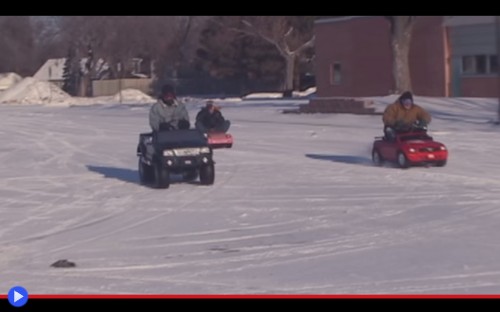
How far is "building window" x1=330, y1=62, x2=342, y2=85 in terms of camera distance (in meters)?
59.4

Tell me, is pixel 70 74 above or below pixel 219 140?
above

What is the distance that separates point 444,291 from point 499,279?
32.2 inches

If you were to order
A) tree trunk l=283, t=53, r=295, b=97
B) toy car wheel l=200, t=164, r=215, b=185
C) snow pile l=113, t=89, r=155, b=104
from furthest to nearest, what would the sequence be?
snow pile l=113, t=89, r=155, b=104 < tree trunk l=283, t=53, r=295, b=97 < toy car wheel l=200, t=164, r=215, b=185

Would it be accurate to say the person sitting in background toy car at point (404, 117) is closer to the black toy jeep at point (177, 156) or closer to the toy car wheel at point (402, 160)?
the toy car wheel at point (402, 160)

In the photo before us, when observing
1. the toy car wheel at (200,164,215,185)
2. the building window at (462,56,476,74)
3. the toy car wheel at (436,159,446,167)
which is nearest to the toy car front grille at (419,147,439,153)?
the toy car wheel at (436,159,446,167)

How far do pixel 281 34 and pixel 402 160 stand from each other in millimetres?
52409

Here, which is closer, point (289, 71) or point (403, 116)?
point (403, 116)

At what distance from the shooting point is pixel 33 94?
79.1 m

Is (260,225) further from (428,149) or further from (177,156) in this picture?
(428,149)

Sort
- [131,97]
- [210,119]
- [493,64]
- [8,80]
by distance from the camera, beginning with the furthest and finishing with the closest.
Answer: [8,80] < [131,97] < [493,64] < [210,119]

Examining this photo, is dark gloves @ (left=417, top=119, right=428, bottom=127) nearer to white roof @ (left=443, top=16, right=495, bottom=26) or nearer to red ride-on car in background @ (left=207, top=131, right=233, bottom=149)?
red ride-on car in background @ (left=207, top=131, right=233, bottom=149)

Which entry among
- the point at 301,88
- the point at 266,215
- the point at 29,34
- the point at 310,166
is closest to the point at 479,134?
the point at 310,166

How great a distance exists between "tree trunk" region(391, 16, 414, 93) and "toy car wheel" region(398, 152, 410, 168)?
26.7 m

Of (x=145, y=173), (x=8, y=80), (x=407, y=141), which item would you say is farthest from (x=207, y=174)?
(x=8, y=80)
